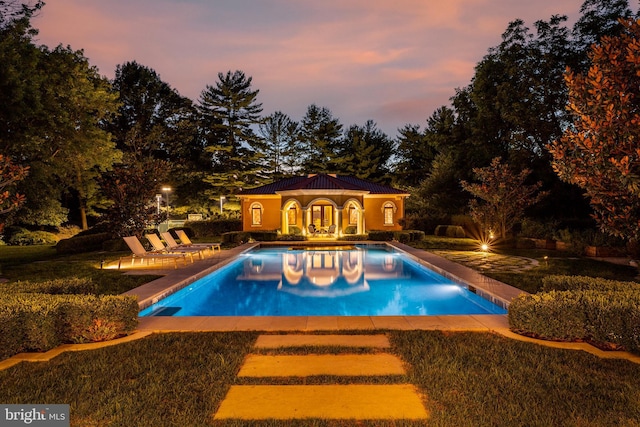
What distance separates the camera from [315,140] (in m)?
41.8

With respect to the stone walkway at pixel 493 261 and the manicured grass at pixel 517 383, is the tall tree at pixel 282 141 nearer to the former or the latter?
the stone walkway at pixel 493 261

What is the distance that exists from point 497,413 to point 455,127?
28.2m

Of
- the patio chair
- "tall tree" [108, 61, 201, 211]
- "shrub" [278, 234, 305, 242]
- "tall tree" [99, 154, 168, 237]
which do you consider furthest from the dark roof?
"tall tree" [108, 61, 201, 211]

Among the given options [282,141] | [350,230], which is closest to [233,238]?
[350,230]

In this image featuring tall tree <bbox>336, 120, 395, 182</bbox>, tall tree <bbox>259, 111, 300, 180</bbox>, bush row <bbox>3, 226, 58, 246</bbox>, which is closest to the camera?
bush row <bbox>3, 226, 58, 246</bbox>

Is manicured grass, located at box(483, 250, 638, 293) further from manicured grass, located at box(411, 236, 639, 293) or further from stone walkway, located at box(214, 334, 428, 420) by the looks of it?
stone walkway, located at box(214, 334, 428, 420)

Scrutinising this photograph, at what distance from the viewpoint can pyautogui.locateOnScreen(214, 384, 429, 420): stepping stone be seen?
3.33 metres

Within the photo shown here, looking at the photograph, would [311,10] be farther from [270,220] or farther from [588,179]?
[270,220]

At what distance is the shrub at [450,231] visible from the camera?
25078mm

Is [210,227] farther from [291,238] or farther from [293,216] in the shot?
[291,238]

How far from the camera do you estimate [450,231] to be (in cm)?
2583

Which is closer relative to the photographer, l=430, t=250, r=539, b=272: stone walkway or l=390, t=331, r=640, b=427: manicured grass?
l=390, t=331, r=640, b=427: manicured grass

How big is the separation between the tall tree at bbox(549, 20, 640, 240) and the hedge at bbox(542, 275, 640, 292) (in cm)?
99

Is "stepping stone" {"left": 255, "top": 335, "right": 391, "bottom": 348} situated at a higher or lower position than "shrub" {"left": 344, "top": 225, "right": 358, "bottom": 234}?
lower
